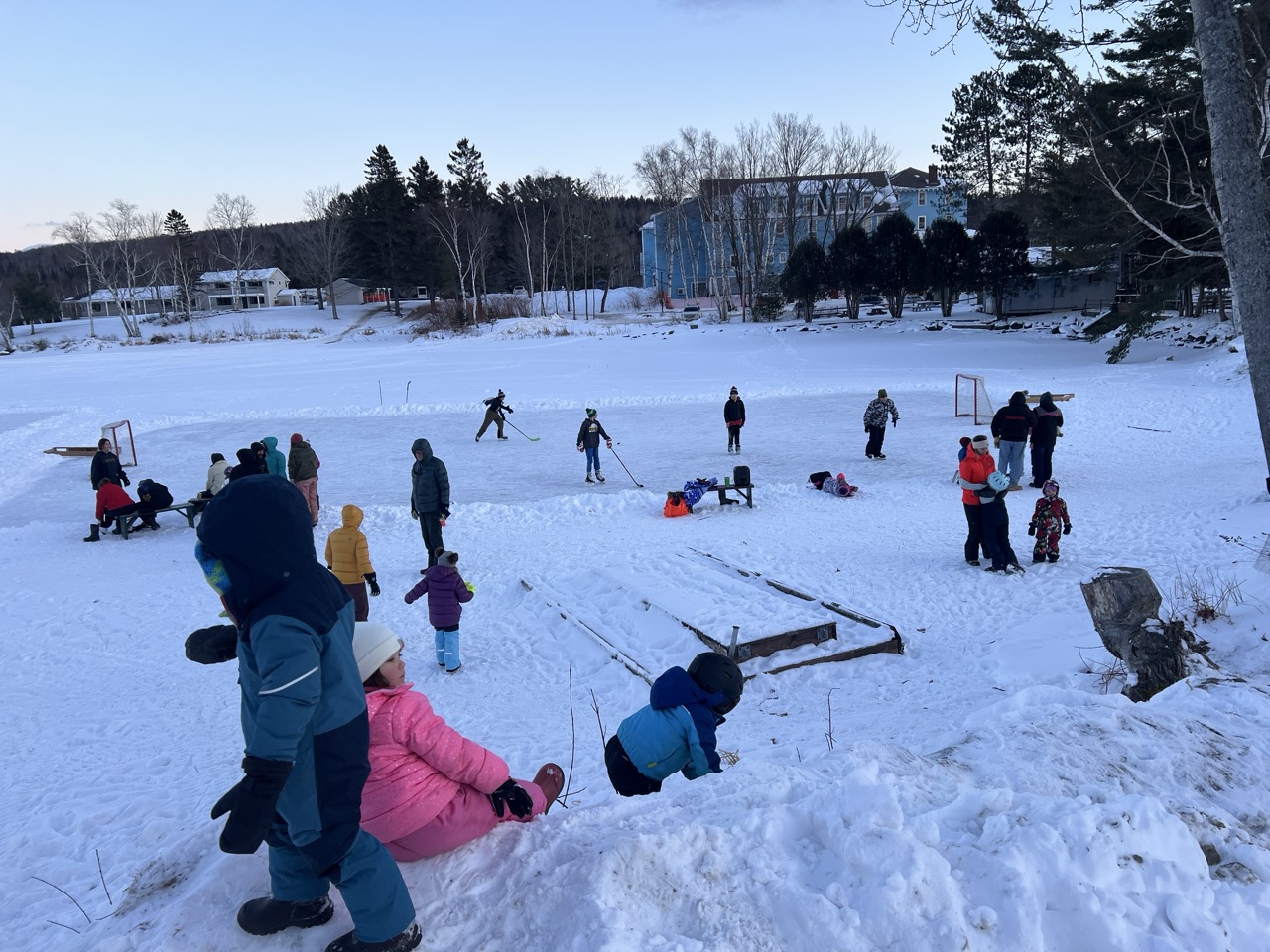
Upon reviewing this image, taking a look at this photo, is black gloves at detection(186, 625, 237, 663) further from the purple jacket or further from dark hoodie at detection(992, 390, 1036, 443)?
dark hoodie at detection(992, 390, 1036, 443)

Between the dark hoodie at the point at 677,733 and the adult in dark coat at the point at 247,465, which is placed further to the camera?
the adult in dark coat at the point at 247,465

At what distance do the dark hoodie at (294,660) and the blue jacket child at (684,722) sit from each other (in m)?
1.45

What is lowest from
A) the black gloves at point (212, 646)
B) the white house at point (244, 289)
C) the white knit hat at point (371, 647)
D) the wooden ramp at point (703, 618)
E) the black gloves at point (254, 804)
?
the wooden ramp at point (703, 618)

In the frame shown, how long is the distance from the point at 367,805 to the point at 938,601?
6.80 meters

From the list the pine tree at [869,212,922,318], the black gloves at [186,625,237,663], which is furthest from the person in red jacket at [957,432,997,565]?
the pine tree at [869,212,922,318]

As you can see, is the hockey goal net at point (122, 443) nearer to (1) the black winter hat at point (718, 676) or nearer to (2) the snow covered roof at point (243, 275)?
(1) the black winter hat at point (718, 676)

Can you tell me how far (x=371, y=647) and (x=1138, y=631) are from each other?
4720 mm

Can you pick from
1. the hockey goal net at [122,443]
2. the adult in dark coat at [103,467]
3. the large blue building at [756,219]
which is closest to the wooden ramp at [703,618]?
the adult in dark coat at [103,467]

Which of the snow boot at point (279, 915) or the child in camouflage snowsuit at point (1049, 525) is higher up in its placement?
the snow boot at point (279, 915)

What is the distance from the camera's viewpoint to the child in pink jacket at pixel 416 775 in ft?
9.73

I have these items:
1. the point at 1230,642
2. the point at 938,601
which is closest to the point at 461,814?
the point at 1230,642

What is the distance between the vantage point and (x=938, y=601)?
8.45 metres

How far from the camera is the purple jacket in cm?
735

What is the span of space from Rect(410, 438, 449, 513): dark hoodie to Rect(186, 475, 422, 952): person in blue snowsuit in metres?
7.51
